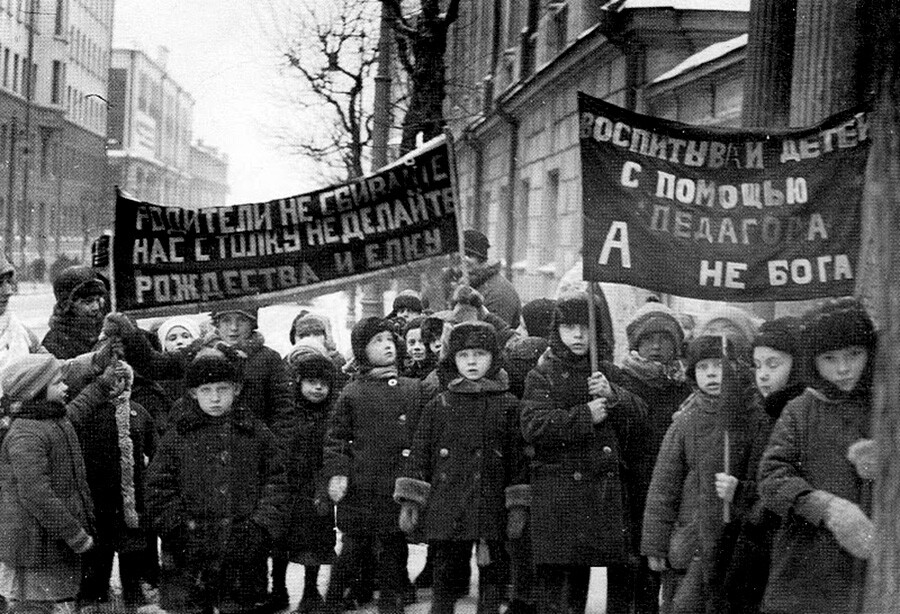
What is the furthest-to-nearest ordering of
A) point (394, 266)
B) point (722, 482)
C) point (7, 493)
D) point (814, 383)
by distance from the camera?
point (394, 266) < point (7, 493) < point (722, 482) < point (814, 383)

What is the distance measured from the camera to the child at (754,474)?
5676 millimetres

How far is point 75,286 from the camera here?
8.28 meters

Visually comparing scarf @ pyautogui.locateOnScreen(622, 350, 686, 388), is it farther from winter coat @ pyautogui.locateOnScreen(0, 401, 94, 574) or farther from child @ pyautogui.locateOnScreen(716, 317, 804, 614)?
winter coat @ pyautogui.locateOnScreen(0, 401, 94, 574)

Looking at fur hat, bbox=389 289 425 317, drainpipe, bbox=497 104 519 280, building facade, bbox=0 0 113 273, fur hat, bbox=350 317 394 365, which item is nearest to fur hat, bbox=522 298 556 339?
fur hat, bbox=350 317 394 365

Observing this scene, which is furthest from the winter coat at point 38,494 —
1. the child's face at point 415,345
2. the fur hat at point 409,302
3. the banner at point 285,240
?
the fur hat at point 409,302

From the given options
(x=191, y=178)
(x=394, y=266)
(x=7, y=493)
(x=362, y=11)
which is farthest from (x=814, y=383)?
(x=191, y=178)

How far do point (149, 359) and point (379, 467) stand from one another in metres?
1.51

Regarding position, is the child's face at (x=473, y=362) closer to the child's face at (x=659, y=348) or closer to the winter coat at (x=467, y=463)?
the winter coat at (x=467, y=463)

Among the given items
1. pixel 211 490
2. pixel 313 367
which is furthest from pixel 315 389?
pixel 211 490

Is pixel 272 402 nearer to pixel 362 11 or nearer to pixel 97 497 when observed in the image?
pixel 97 497

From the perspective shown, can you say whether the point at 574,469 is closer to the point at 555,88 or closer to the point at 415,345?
the point at 415,345

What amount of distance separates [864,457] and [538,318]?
108 inches

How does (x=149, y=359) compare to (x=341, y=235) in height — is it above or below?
below

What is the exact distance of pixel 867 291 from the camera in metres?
6.06
